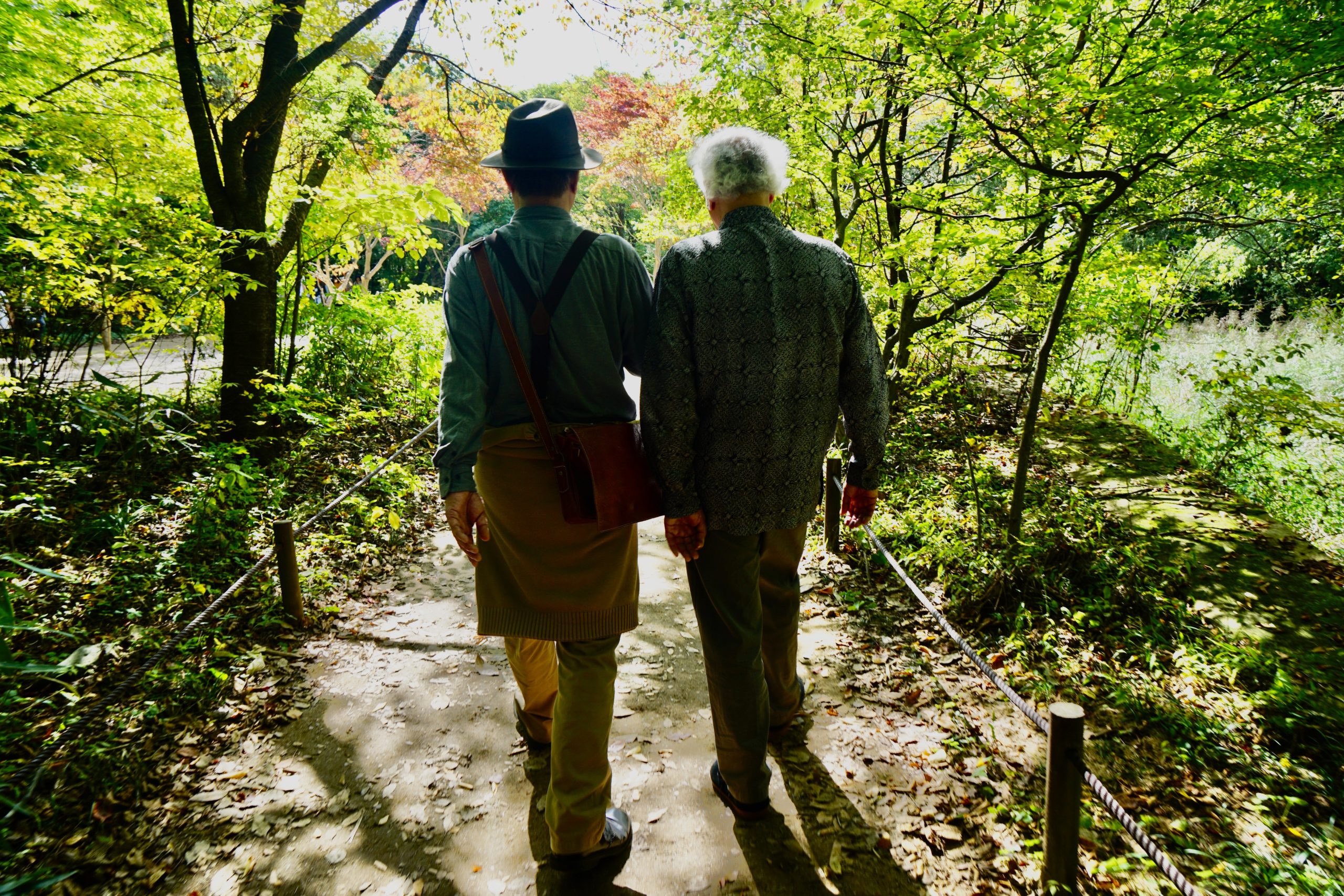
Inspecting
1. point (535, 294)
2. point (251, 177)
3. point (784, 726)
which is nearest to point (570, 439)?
point (535, 294)

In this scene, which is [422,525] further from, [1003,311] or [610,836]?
[1003,311]

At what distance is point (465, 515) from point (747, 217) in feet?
4.45

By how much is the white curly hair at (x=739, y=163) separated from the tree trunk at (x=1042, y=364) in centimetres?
211

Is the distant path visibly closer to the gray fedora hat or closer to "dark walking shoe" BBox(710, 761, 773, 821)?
the gray fedora hat

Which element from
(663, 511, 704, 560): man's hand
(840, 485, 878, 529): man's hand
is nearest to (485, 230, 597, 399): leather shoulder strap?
(663, 511, 704, 560): man's hand

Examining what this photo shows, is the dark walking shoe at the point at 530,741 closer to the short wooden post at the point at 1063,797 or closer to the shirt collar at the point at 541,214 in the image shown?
the short wooden post at the point at 1063,797

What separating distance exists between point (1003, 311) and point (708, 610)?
15.1ft

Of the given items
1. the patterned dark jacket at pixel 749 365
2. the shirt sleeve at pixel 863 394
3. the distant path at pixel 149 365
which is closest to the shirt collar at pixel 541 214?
the patterned dark jacket at pixel 749 365

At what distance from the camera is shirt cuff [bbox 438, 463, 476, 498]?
1987 mm

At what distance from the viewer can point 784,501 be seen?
229cm

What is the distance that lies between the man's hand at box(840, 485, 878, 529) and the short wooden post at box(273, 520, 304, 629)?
313cm

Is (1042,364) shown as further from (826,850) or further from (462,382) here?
(462,382)

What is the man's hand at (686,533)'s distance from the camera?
2.22 m

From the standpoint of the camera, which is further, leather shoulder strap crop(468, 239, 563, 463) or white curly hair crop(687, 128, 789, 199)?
white curly hair crop(687, 128, 789, 199)
